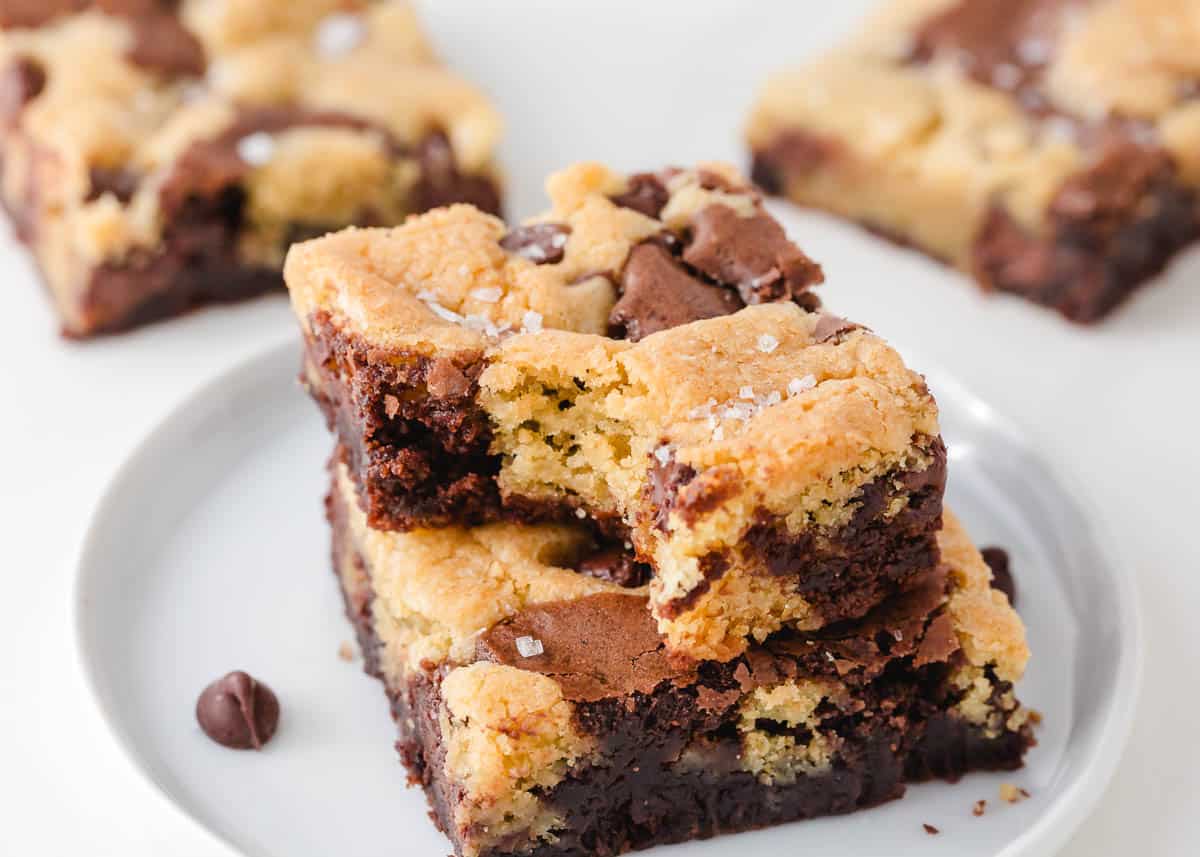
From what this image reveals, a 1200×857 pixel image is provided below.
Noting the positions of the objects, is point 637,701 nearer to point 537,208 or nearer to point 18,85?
point 537,208

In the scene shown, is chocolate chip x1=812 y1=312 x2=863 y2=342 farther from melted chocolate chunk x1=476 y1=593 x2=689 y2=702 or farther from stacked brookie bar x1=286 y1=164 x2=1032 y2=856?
melted chocolate chunk x1=476 y1=593 x2=689 y2=702

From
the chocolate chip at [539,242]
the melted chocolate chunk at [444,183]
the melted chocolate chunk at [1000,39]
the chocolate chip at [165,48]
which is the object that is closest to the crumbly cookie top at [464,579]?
the chocolate chip at [539,242]

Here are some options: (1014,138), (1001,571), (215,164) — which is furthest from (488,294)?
(1014,138)

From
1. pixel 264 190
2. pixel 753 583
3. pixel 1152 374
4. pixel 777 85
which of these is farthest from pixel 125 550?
pixel 1152 374

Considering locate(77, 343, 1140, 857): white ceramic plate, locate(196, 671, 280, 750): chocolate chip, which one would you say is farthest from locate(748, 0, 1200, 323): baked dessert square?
locate(196, 671, 280, 750): chocolate chip

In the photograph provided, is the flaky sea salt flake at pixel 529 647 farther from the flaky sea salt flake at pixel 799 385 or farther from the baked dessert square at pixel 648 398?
the flaky sea salt flake at pixel 799 385

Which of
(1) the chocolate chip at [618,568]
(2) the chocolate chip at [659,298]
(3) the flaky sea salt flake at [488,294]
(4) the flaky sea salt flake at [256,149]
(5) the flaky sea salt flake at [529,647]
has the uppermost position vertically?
(2) the chocolate chip at [659,298]

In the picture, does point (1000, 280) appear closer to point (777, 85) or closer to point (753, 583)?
point (777, 85)
